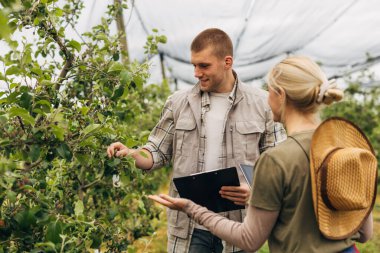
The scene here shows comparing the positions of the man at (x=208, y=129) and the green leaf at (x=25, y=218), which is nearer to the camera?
the green leaf at (x=25, y=218)

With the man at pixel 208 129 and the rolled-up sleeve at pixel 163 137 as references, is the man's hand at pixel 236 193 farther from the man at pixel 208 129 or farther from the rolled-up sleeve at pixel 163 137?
the rolled-up sleeve at pixel 163 137

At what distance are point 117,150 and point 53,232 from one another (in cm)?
70


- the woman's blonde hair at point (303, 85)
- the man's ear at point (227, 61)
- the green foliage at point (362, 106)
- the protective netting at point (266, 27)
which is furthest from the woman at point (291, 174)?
the green foliage at point (362, 106)

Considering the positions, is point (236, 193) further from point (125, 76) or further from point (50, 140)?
point (50, 140)

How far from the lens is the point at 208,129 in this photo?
2.81m

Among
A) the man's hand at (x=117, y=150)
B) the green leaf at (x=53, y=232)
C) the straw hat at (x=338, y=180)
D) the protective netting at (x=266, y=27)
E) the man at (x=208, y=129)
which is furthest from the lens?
the protective netting at (x=266, y=27)

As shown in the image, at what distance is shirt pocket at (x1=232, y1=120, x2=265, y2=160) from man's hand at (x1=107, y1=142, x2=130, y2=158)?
0.59m

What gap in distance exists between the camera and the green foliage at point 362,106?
9070 mm

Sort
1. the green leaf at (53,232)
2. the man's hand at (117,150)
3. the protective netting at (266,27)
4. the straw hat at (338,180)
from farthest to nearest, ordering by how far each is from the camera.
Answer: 1. the protective netting at (266,27)
2. the man's hand at (117,150)
3. the green leaf at (53,232)
4. the straw hat at (338,180)

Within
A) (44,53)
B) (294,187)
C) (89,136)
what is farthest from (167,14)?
(294,187)

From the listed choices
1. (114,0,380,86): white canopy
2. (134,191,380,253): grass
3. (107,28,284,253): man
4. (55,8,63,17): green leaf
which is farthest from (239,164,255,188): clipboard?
(114,0,380,86): white canopy

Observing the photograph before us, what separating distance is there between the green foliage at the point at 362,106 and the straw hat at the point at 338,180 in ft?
23.5

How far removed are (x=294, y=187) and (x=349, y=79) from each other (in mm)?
8385

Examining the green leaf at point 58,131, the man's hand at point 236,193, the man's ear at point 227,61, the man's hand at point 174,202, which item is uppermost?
the man's ear at point 227,61
